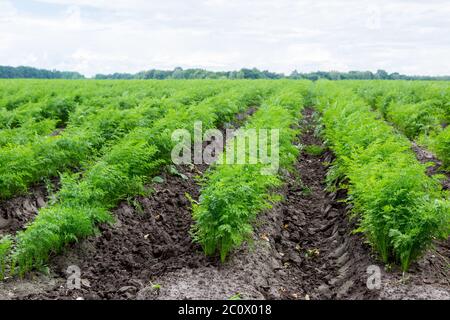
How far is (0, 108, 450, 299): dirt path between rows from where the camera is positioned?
6550 millimetres

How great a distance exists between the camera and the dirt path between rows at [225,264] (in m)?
6.55

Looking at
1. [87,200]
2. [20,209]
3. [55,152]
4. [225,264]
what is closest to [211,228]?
[225,264]

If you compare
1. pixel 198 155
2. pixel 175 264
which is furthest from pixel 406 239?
pixel 198 155

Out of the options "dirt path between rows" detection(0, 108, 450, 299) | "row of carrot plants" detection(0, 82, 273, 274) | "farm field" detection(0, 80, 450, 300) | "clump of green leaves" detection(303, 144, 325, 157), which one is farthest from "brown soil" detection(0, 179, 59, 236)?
"clump of green leaves" detection(303, 144, 325, 157)

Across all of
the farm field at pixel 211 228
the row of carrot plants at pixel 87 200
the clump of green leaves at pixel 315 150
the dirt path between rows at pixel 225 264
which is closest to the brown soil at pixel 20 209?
the farm field at pixel 211 228

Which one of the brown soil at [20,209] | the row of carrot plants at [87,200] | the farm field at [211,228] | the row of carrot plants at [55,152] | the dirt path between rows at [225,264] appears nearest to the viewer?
the dirt path between rows at [225,264]

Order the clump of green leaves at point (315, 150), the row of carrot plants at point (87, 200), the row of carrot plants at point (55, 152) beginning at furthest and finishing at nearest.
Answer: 1. the clump of green leaves at point (315, 150)
2. the row of carrot plants at point (55, 152)
3. the row of carrot plants at point (87, 200)

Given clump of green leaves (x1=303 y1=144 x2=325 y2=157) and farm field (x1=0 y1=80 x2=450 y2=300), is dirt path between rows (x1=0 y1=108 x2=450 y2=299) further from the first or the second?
clump of green leaves (x1=303 y1=144 x2=325 y2=157)

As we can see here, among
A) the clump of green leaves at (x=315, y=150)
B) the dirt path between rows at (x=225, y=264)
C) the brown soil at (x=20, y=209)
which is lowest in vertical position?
the dirt path between rows at (x=225, y=264)

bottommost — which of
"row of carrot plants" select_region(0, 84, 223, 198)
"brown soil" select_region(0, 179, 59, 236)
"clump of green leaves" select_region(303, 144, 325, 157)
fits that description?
"brown soil" select_region(0, 179, 59, 236)

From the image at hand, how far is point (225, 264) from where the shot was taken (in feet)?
23.4

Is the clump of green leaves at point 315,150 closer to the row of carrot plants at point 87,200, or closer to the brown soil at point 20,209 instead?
the row of carrot plants at point 87,200

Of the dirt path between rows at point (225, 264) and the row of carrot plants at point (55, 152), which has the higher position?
the row of carrot plants at point (55, 152)

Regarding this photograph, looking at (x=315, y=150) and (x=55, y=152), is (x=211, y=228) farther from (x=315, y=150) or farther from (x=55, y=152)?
(x=315, y=150)
